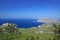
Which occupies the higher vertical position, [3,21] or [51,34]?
[3,21]

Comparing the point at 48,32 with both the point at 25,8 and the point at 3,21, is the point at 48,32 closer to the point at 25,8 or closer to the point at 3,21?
the point at 25,8

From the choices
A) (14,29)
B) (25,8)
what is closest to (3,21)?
(14,29)

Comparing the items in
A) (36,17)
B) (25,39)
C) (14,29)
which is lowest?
(25,39)

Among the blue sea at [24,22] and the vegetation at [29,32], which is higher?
the blue sea at [24,22]

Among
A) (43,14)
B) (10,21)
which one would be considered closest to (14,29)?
(10,21)

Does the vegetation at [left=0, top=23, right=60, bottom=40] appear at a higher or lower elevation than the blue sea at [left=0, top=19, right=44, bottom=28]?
lower

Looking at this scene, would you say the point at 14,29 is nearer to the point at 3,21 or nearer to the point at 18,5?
the point at 3,21

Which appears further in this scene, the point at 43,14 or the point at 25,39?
the point at 43,14
